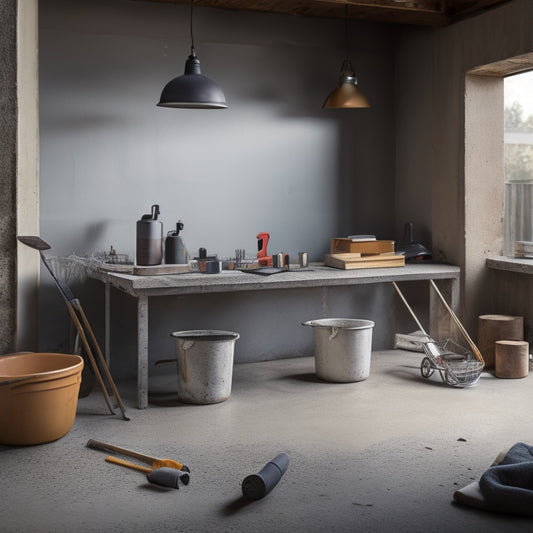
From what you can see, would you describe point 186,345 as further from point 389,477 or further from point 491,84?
point 491,84

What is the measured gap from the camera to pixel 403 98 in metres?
7.15

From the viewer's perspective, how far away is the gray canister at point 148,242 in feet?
18.3

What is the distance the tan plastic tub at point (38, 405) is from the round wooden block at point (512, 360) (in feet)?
11.1

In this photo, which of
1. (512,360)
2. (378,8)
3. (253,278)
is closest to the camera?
(253,278)

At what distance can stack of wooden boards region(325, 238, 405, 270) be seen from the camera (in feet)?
19.9

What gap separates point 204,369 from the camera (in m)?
5.22

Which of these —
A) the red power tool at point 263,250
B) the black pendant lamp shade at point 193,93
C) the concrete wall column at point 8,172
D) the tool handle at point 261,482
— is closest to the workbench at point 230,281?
the red power tool at point 263,250

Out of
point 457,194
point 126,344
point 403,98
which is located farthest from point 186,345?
point 403,98

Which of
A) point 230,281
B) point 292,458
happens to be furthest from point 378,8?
point 292,458

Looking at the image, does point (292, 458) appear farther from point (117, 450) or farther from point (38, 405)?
point (38, 405)

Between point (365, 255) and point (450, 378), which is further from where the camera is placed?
point (365, 255)

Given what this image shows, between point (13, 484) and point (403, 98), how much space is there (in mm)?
5055

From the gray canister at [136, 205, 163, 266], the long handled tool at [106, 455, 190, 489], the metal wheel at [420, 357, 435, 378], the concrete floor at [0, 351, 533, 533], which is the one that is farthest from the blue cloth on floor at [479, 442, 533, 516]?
the gray canister at [136, 205, 163, 266]

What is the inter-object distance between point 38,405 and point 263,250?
2.45m
